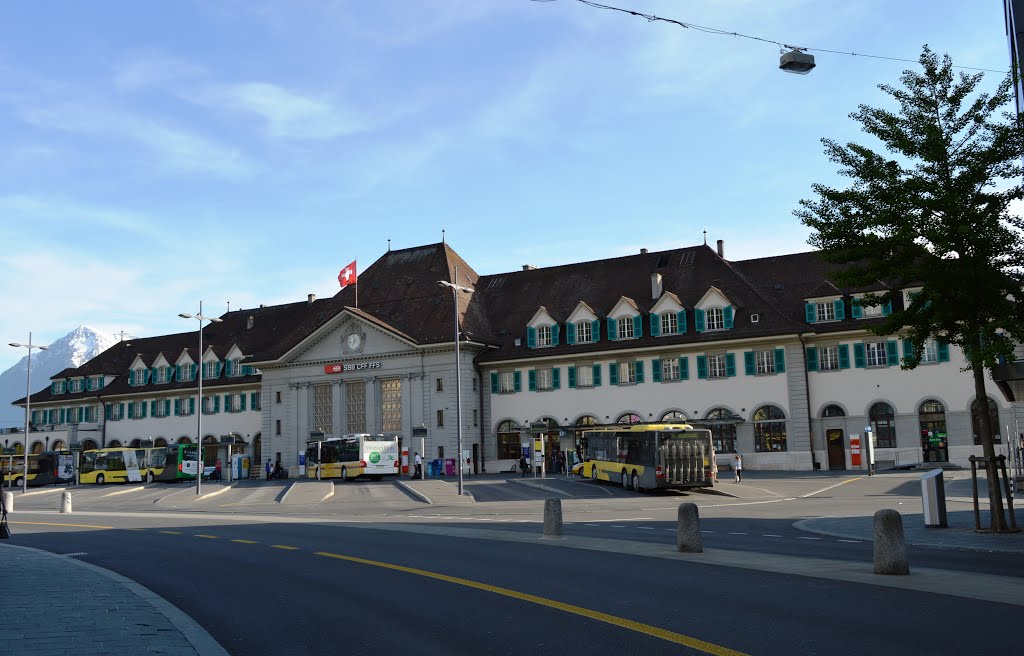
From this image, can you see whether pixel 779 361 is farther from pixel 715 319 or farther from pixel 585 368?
pixel 585 368

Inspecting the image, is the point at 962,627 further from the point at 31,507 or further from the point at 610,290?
the point at 610,290

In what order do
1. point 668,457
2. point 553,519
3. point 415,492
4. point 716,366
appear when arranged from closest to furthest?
point 553,519 → point 668,457 → point 415,492 → point 716,366

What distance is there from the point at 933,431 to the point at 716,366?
12.0 meters

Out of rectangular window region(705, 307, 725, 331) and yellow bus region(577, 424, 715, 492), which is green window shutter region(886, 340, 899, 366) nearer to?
rectangular window region(705, 307, 725, 331)

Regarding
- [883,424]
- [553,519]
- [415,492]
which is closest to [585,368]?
[883,424]

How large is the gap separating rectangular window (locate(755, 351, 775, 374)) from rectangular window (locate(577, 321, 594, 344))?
1083 cm

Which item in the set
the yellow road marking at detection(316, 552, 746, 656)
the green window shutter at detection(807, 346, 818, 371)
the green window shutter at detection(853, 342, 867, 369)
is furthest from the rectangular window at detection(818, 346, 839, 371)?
the yellow road marking at detection(316, 552, 746, 656)

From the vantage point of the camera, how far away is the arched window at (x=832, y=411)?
172 ft

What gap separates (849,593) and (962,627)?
231cm

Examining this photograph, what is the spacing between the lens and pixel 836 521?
24.9m

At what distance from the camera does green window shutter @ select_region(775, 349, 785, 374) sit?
5322 cm

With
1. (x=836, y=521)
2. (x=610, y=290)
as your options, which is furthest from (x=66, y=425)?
(x=836, y=521)

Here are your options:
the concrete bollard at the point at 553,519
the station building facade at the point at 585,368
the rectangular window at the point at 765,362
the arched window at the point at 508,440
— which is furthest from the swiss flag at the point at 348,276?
the concrete bollard at the point at 553,519

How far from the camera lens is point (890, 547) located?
522 inches
